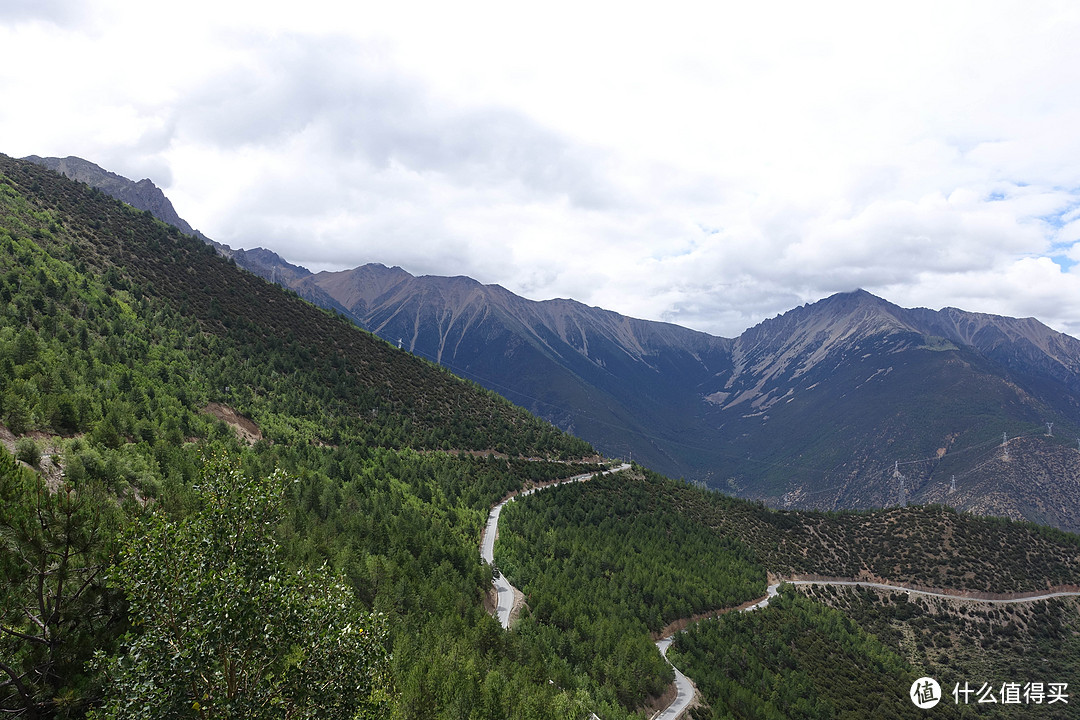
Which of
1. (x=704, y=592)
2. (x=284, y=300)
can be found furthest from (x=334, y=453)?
(x=284, y=300)

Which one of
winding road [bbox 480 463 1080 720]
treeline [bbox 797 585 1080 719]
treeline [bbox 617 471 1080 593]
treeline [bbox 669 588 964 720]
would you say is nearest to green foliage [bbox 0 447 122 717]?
winding road [bbox 480 463 1080 720]

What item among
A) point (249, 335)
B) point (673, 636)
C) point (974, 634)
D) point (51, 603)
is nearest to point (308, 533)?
point (51, 603)

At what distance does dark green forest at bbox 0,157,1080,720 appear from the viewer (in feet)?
37.5

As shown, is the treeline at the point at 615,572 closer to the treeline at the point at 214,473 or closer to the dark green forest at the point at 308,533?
the dark green forest at the point at 308,533

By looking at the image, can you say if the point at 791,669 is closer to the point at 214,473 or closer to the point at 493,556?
the point at 493,556

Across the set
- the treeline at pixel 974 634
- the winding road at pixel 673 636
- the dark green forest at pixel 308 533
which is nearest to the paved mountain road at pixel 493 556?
the winding road at pixel 673 636

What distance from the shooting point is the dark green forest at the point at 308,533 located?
11.4 meters

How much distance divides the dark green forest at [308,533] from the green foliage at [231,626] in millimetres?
61

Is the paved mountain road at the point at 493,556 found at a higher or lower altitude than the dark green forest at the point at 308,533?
lower

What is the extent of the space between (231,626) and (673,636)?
2627 inches

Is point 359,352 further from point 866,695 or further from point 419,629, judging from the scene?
point 866,695

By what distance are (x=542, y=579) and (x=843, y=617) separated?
207ft

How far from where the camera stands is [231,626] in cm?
1151

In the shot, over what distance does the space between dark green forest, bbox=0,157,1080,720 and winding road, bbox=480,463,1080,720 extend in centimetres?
190
